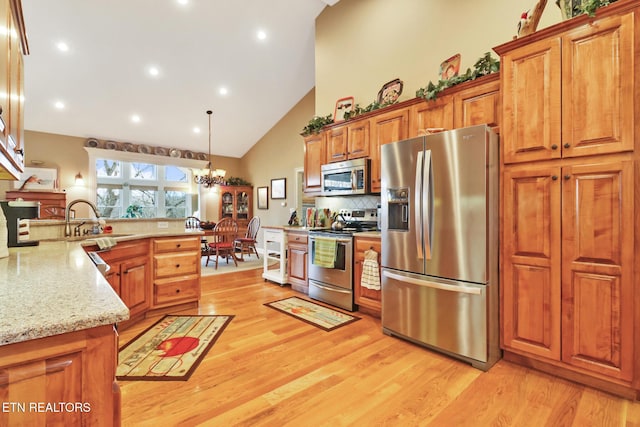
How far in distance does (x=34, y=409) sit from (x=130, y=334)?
2.39 m

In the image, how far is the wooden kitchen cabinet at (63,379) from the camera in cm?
63

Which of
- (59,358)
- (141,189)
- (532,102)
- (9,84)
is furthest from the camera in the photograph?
(141,189)

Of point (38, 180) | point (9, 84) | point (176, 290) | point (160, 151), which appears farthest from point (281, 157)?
point (9, 84)

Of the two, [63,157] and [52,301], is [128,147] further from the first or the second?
[52,301]

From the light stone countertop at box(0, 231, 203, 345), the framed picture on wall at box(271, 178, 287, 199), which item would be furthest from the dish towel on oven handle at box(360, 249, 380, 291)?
the framed picture on wall at box(271, 178, 287, 199)

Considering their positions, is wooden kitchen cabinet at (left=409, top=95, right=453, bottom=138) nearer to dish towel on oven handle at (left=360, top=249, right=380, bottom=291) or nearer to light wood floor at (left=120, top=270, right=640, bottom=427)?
dish towel on oven handle at (left=360, top=249, right=380, bottom=291)

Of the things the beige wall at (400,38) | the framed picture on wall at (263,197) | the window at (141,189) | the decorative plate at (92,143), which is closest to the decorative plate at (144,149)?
the window at (141,189)

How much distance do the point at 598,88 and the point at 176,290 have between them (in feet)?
12.9

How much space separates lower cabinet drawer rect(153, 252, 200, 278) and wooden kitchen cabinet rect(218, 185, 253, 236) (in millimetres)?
4838

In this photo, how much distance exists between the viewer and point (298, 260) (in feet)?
13.4

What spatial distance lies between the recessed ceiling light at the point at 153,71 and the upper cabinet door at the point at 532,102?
5.57 metres

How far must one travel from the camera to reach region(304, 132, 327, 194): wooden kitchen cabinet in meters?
4.23

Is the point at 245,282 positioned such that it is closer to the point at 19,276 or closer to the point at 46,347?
the point at 19,276

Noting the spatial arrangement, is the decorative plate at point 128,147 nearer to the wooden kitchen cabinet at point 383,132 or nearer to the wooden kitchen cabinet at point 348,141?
the wooden kitchen cabinet at point 348,141
